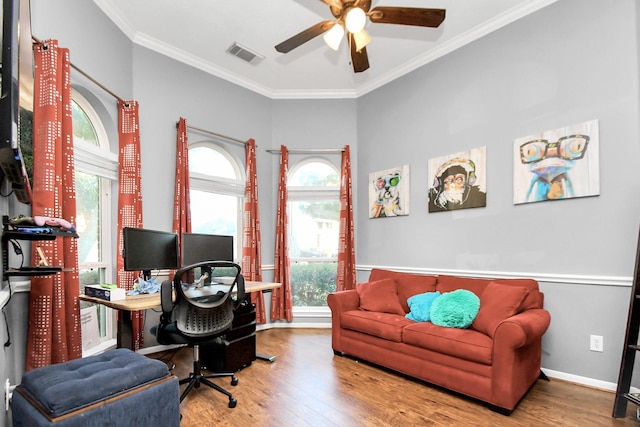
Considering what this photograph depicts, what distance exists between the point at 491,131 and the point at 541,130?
0.43m

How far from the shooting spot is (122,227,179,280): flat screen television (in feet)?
8.35

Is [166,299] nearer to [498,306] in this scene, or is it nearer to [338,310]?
[338,310]

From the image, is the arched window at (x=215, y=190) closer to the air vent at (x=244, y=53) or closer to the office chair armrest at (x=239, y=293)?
the air vent at (x=244, y=53)

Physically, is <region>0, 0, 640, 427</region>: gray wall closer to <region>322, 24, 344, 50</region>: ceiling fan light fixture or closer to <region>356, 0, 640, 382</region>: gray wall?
<region>356, 0, 640, 382</region>: gray wall

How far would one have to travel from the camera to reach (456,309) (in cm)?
260

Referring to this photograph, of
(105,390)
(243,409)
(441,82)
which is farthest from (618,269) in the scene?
(105,390)

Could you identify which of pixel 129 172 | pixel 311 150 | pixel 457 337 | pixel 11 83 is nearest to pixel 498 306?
pixel 457 337

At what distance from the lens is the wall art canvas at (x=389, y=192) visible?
3.89m

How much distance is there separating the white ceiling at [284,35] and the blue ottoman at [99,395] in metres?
2.95

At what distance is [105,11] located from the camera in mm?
2881

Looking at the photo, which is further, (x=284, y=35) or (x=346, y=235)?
(x=346, y=235)

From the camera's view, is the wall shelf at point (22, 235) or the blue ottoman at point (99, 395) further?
the wall shelf at point (22, 235)

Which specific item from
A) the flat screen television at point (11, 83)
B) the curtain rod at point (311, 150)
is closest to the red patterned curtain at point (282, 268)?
the curtain rod at point (311, 150)

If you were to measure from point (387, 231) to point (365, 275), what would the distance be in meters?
0.69
